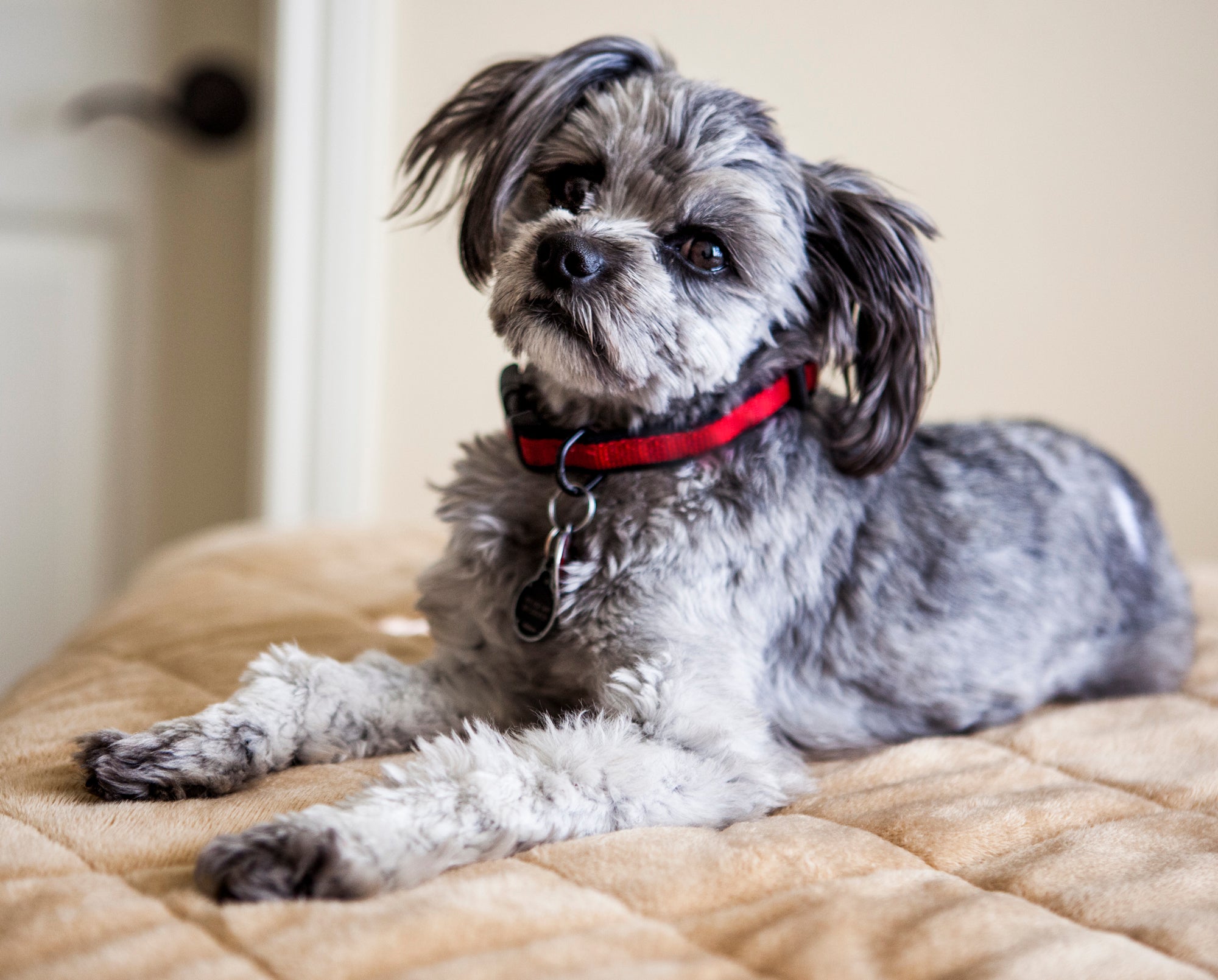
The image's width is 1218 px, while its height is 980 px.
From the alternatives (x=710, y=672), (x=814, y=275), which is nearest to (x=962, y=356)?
(x=814, y=275)

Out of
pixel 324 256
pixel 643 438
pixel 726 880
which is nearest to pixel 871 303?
pixel 643 438

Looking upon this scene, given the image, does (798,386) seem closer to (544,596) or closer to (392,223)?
(544,596)

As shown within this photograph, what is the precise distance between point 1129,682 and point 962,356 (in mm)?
1832

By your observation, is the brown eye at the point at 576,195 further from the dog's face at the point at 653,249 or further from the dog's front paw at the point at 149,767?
the dog's front paw at the point at 149,767

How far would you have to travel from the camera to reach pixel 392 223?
3486 millimetres

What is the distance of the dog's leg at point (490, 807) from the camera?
102 centimetres

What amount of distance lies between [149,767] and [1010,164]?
3.17 meters

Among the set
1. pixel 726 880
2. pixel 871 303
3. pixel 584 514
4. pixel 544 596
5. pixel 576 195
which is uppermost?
pixel 576 195

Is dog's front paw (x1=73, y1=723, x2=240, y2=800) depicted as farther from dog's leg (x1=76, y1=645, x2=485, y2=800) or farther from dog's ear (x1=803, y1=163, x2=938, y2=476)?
dog's ear (x1=803, y1=163, x2=938, y2=476)

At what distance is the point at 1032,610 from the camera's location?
1.78m

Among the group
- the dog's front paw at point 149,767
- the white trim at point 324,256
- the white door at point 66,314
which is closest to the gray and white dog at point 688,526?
the dog's front paw at point 149,767

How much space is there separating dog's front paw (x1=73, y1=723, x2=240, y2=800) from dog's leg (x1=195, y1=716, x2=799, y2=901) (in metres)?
0.24

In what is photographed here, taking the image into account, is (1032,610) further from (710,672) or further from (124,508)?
(124,508)

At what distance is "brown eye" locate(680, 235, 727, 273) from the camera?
61.7 inches
